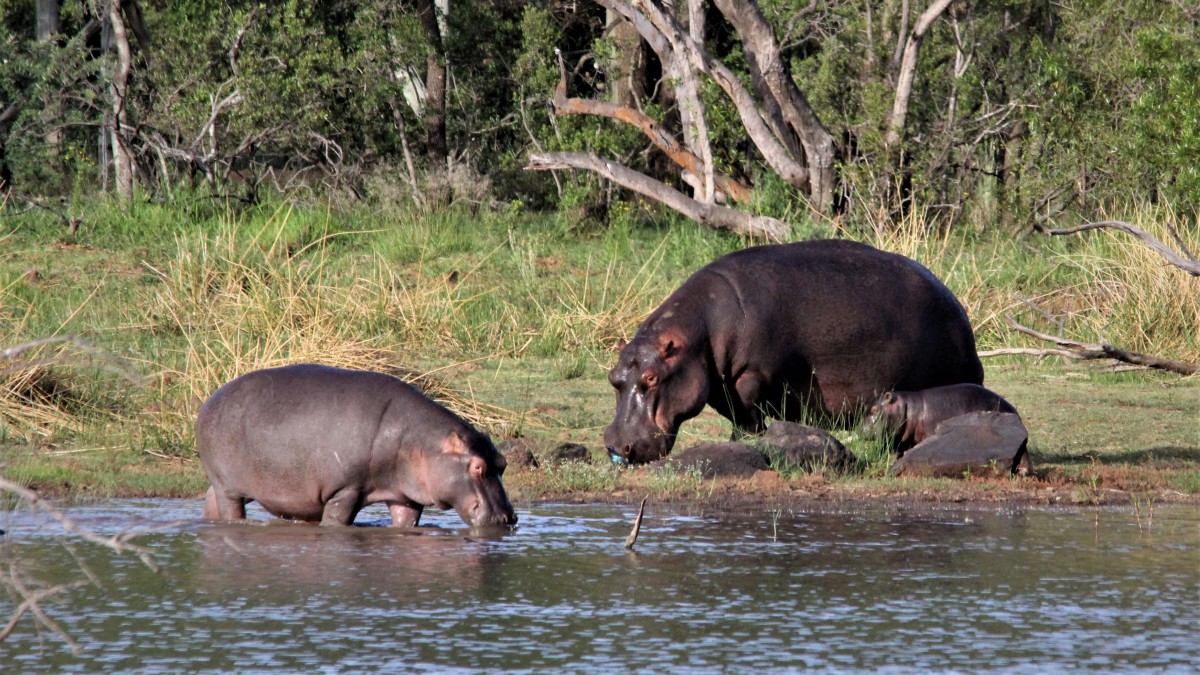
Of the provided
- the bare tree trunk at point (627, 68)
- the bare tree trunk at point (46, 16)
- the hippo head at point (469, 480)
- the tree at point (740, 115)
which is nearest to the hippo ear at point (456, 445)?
the hippo head at point (469, 480)

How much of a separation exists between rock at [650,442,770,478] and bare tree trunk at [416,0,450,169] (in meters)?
10.8

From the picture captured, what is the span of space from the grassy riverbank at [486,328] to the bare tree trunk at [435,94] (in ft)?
6.68

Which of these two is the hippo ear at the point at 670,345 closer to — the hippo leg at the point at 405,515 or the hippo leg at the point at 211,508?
the hippo leg at the point at 405,515

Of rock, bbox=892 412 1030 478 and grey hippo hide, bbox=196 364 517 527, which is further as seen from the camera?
rock, bbox=892 412 1030 478

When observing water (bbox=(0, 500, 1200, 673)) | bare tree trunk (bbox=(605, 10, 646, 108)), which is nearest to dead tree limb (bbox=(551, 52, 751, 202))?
bare tree trunk (bbox=(605, 10, 646, 108))

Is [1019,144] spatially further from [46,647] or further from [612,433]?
[46,647]

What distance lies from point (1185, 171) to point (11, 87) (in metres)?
11.4

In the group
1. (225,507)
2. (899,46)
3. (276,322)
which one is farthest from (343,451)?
(899,46)

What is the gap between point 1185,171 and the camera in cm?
1239

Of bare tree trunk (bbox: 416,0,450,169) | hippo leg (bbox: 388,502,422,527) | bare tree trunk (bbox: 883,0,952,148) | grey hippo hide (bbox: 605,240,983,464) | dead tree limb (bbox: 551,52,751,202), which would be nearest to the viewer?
hippo leg (bbox: 388,502,422,527)

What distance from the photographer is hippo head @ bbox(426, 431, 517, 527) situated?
5.83 metres

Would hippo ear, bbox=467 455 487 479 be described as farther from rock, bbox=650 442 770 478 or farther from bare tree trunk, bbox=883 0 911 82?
bare tree trunk, bbox=883 0 911 82

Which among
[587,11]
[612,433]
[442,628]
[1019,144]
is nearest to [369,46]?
[587,11]

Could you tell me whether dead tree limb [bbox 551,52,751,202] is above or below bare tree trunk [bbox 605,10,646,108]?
below
